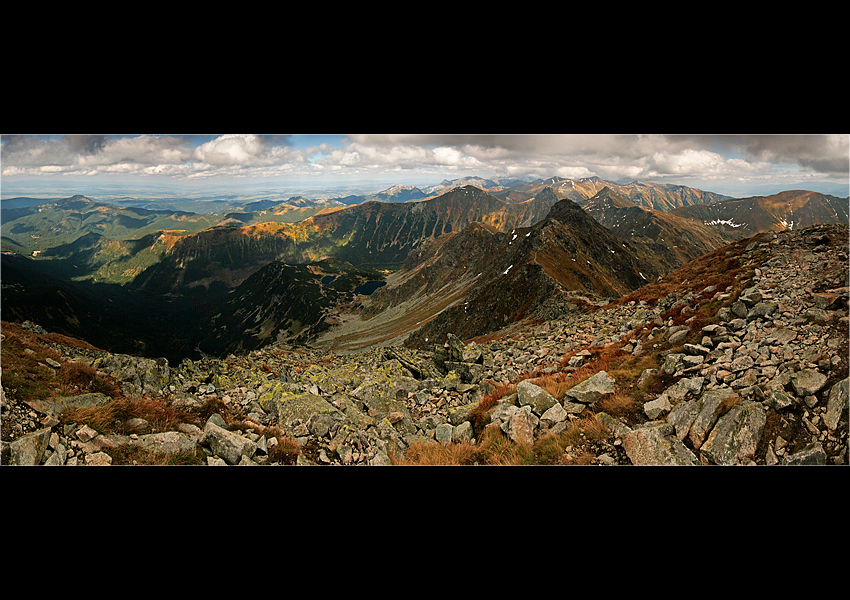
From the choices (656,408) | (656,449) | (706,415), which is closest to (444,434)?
(656,449)

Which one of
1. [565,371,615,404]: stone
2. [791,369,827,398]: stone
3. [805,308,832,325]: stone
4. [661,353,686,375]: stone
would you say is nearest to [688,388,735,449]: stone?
[791,369,827,398]: stone

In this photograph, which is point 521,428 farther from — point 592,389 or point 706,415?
point 706,415
